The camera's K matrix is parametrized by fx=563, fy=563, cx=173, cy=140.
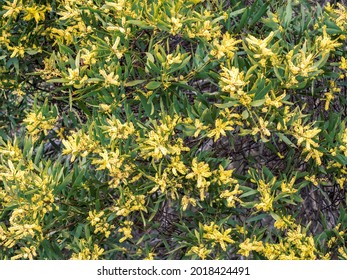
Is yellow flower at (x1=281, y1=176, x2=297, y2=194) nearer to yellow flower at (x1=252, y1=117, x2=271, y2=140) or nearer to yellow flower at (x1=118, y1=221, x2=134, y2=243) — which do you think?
yellow flower at (x1=252, y1=117, x2=271, y2=140)

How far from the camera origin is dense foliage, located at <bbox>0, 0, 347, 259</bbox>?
2438 mm

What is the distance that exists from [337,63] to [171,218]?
4.04ft

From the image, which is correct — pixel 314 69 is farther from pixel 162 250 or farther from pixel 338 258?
pixel 162 250

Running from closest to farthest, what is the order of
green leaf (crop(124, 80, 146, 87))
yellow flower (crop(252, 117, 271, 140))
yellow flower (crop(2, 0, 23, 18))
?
yellow flower (crop(252, 117, 271, 140)), green leaf (crop(124, 80, 146, 87)), yellow flower (crop(2, 0, 23, 18))

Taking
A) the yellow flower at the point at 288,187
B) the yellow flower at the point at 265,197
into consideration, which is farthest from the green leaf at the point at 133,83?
the yellow flower at the point at 288,187

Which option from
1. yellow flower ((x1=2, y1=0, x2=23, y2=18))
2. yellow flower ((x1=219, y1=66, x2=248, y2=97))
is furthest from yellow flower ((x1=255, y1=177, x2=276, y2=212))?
yellow flower ((x1=2, y1=0, x2=23, y2=18))

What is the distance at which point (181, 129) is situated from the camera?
8.38 feet

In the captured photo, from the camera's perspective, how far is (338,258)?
2990mm

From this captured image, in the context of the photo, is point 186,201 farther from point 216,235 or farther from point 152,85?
point 152,85

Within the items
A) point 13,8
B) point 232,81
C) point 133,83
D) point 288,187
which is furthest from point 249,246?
point 13,8

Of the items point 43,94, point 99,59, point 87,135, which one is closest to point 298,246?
point 87,135

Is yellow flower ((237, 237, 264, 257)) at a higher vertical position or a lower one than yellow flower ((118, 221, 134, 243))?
higher

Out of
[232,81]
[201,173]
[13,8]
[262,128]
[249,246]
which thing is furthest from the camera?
[13,8]

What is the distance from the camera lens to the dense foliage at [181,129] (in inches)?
96.0
